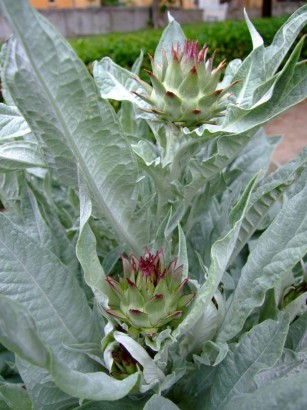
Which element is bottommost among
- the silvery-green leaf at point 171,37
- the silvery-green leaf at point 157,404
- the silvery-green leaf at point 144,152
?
the silvery-green leaf at point 157,404

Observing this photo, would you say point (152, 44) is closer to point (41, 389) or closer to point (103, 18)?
point (41, 389)

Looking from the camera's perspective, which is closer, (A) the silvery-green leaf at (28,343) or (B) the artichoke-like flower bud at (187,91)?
(A) the silvery-green leaf at (28,343)

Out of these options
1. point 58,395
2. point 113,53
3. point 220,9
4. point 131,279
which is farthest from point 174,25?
point 220,9

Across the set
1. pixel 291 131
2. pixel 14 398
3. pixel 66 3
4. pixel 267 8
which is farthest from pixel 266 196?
pixel 66 3

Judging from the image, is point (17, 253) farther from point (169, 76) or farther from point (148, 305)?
point (169, 76)

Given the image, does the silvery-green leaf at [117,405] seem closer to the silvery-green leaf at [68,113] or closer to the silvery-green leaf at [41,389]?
the silvery-green leaf at [41,389]

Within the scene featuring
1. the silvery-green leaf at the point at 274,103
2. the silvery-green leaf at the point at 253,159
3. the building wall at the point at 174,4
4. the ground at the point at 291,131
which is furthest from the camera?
the building wall at the point at 174,4

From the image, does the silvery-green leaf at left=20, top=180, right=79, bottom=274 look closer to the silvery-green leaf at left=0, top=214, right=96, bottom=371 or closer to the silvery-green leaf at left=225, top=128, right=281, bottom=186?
the silvery-green leaf at left=0, top=214, right=96, bottom=371

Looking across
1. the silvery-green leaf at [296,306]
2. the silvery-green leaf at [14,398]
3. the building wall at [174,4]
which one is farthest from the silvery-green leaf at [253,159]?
the building wall at [174,4]
